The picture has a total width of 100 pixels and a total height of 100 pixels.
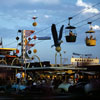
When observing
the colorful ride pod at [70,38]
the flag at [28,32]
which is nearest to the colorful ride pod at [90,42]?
the colorful ride pod at [70,38]

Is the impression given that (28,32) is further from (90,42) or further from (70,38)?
(90,42)

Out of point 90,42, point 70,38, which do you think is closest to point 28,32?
point 70,38

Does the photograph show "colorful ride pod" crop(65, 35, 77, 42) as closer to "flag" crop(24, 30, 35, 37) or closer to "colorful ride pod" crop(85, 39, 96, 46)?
"colorful ride pod" crop(85, 39, 96, 46)

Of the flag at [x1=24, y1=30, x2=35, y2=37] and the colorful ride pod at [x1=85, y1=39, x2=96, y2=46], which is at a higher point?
the flag at [x1=24, y1=30, x2=35, y2=37]

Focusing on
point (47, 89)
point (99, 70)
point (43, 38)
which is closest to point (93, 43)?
point (47, 89)

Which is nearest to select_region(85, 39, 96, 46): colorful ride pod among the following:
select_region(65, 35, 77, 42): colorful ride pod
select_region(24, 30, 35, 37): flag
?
select_region(65, 35, 77, 42): colorful ride pod

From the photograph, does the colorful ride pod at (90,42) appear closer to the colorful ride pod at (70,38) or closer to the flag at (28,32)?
the colorful ride pod at (70,38)

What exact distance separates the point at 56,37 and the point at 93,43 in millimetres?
15642

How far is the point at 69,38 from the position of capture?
80.4 ft

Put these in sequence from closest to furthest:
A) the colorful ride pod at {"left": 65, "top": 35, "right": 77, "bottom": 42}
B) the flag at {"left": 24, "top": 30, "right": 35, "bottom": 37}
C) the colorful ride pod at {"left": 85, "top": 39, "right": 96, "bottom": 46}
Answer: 1. the colorful ride pod at {"left": 85, "top": 39, "right": 96, "bottom": 46}
2. the colorful ride pod at {"left": 65, "top": 35, "right": 77, "bottom": 42}
3. the flag at {"left": 24, "top": 30, "right": 35, "bottom": 37}

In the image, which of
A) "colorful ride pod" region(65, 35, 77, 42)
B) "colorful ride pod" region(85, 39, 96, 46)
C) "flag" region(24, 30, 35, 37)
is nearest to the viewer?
"colorful ride pod" region(85, 39, 96, 46)

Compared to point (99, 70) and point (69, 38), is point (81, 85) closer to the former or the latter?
point (69, 38)

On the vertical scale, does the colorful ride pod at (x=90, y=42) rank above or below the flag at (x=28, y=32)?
below

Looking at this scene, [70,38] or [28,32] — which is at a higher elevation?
[28,32]
